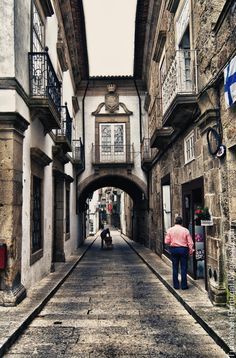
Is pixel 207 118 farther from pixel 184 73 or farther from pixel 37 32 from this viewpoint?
pixel 37 32

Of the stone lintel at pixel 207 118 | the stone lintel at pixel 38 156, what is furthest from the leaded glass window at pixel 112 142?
the stone lintel at pixel 207 118

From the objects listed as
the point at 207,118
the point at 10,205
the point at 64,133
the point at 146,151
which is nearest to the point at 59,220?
the point at 64,133

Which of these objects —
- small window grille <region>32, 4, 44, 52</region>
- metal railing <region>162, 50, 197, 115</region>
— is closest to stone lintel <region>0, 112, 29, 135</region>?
small window grille <region>32, 4, 44, 52</region>

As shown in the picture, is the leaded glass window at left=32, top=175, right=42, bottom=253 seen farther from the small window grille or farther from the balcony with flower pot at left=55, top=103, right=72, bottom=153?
the small window grille

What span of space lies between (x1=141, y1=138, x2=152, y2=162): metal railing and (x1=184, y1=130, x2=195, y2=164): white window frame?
23.9ft

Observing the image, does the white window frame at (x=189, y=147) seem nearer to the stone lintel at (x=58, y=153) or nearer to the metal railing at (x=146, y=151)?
the stone lintel at (x=58, y=153)

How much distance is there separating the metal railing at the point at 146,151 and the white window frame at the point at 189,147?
23.9ft

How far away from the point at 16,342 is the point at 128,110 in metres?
14.8

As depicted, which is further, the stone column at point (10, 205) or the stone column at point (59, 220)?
the stone column at point (59, 220)

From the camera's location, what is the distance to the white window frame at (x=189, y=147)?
8.06 meters

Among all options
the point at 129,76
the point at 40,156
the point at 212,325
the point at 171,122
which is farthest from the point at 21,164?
the point at 129,76

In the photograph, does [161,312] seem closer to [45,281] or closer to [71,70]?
[45,281]

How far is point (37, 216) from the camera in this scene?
29.0 feet

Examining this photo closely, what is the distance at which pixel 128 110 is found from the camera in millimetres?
18172
